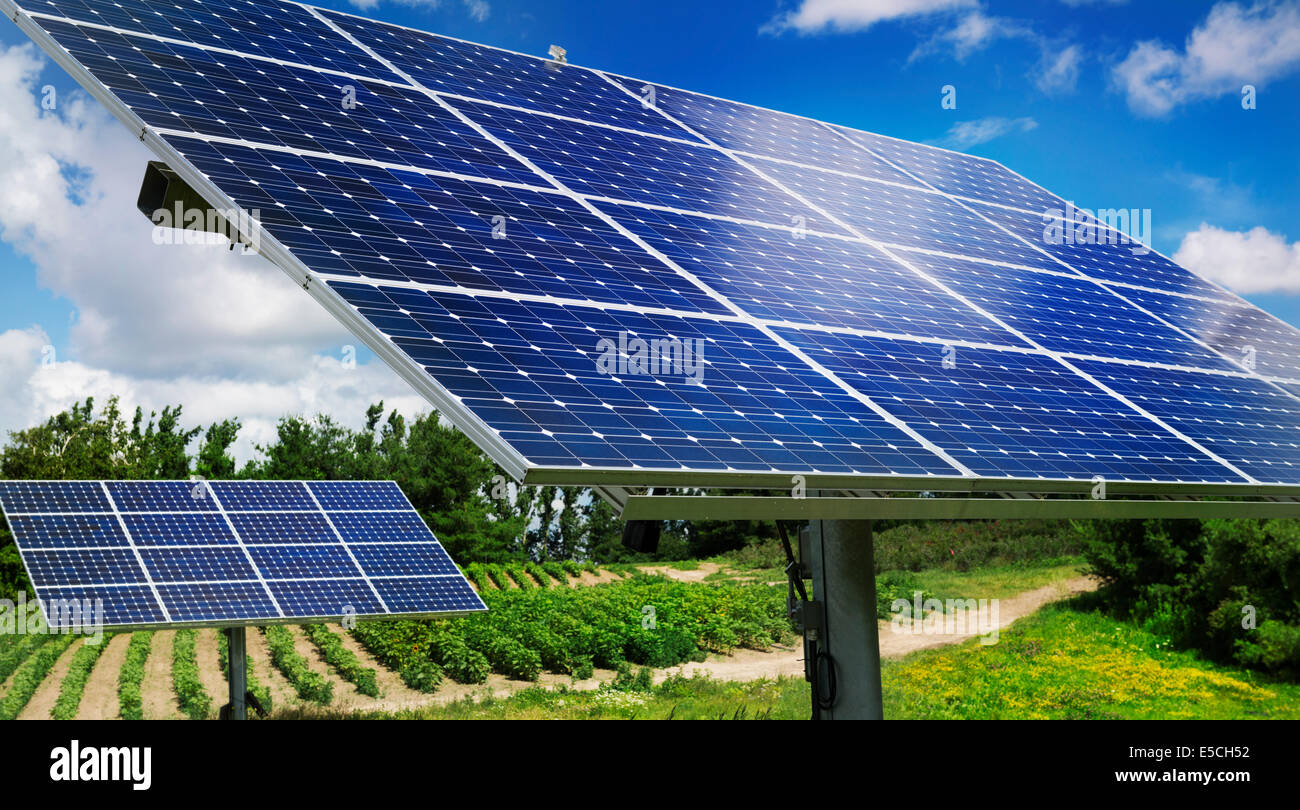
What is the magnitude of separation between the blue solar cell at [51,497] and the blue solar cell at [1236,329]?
1956cm

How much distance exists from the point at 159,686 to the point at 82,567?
1643cm

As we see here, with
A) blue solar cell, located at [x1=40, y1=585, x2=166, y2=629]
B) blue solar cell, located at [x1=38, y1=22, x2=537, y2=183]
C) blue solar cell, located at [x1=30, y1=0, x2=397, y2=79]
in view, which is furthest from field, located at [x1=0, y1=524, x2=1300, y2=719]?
blue solar cell, located at [x1=30, y1=0, x2=397, y2=79]

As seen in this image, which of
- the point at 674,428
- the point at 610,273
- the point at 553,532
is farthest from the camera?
the point at 553,532

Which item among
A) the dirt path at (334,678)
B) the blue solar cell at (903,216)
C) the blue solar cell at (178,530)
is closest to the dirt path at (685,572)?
the dirt path at (334,678)

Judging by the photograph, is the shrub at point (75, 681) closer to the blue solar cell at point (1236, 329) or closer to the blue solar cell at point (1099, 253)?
the blue solar cell at point (1099, 253)

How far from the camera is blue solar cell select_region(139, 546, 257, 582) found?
59.8 feet

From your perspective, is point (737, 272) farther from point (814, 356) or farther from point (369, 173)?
point (369, 173)

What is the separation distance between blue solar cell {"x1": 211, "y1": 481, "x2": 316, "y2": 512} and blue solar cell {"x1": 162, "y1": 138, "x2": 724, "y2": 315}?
37.1 feet

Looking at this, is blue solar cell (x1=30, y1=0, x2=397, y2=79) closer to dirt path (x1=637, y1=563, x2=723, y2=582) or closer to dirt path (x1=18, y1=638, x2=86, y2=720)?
dirt path (x1=18, y1=638, x2=86, y2=720)

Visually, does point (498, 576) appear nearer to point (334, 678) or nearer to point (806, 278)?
point (334, 678)

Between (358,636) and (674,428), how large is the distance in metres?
31.2

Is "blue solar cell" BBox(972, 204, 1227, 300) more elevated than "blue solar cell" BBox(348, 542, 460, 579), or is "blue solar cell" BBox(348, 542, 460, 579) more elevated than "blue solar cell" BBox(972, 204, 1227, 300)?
"blue solar cell" BBox(972, 204, 1227, 300)

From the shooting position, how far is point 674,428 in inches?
376
